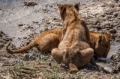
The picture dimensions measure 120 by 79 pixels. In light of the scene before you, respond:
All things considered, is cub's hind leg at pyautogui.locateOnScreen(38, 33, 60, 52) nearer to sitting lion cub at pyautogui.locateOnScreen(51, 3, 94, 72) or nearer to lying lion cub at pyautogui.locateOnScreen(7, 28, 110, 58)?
lying lion cub at pyautogui.locateOnScreen(7, 28, 110, 58)

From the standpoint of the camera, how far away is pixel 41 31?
14039 mm

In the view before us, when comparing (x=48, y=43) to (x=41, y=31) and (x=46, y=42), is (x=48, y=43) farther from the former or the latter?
(x=41, y=31)

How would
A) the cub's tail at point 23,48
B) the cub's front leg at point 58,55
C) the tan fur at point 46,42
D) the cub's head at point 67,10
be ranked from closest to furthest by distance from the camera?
the cub's front leg at point 58,55, the cub's head at point 67,10, the cub's tail at point 23,48, the tan fur at point 46,42

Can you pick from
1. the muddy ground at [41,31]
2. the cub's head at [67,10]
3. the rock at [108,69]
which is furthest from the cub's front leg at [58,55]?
the cub's head at [67,10]

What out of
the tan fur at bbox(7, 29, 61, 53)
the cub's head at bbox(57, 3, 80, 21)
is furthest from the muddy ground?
the cub's head at bbox(57, 3, 80, 21)

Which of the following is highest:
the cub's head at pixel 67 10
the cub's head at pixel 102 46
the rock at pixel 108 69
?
the cub's head at pixel 67 10

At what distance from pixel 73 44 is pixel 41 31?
12.0 ft

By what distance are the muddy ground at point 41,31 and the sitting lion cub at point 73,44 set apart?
221mm

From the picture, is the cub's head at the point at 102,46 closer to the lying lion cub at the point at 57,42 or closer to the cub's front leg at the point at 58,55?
the lying lion cub at the point at 57,42

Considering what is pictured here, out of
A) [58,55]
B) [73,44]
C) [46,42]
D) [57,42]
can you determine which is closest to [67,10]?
[57,42]

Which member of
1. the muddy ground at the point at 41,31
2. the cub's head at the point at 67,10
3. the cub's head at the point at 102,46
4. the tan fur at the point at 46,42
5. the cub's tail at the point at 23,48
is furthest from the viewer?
the tan fur at the point at 46,42

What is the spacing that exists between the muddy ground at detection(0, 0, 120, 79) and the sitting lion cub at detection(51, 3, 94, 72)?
221mm

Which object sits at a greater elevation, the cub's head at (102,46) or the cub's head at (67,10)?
the cub's head at (67,10)

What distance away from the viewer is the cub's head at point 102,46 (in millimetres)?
11875
